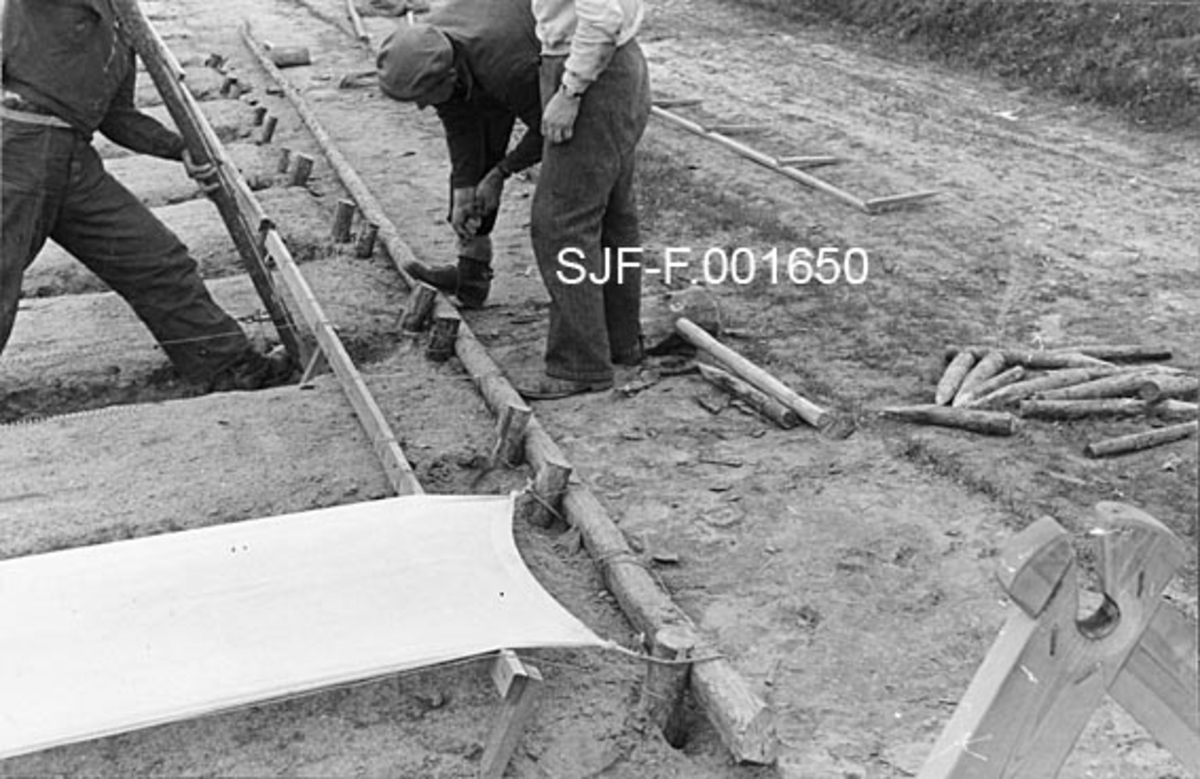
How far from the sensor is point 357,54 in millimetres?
13461

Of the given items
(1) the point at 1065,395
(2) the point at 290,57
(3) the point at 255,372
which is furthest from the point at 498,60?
(2) the point at 290,57

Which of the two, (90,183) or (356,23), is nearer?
(90,183)

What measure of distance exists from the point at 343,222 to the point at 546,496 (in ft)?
12.0

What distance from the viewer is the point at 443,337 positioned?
21.5 ft

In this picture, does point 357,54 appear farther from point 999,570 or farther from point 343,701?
point 999,570

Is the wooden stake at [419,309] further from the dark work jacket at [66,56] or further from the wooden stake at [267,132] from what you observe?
the wooden stake at [267,132]

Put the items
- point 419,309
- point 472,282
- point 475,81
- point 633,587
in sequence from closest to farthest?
1. point 633,587
2. point 475,81
3. point 419,309
4. point 472,282

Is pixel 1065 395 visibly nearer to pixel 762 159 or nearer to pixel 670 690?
pixel 670 690

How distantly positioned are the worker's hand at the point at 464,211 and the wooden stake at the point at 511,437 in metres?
1.38

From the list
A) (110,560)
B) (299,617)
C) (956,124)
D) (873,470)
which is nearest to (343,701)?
(299,617)

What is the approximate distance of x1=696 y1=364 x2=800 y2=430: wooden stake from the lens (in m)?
5.76

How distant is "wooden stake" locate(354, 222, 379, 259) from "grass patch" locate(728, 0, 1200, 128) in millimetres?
5710

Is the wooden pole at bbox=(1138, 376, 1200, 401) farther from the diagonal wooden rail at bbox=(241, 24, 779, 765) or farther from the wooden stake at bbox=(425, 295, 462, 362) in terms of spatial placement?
the wooden stake at bbox=(425, 295, 462, 362)

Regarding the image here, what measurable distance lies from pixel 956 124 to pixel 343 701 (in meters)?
7.46
